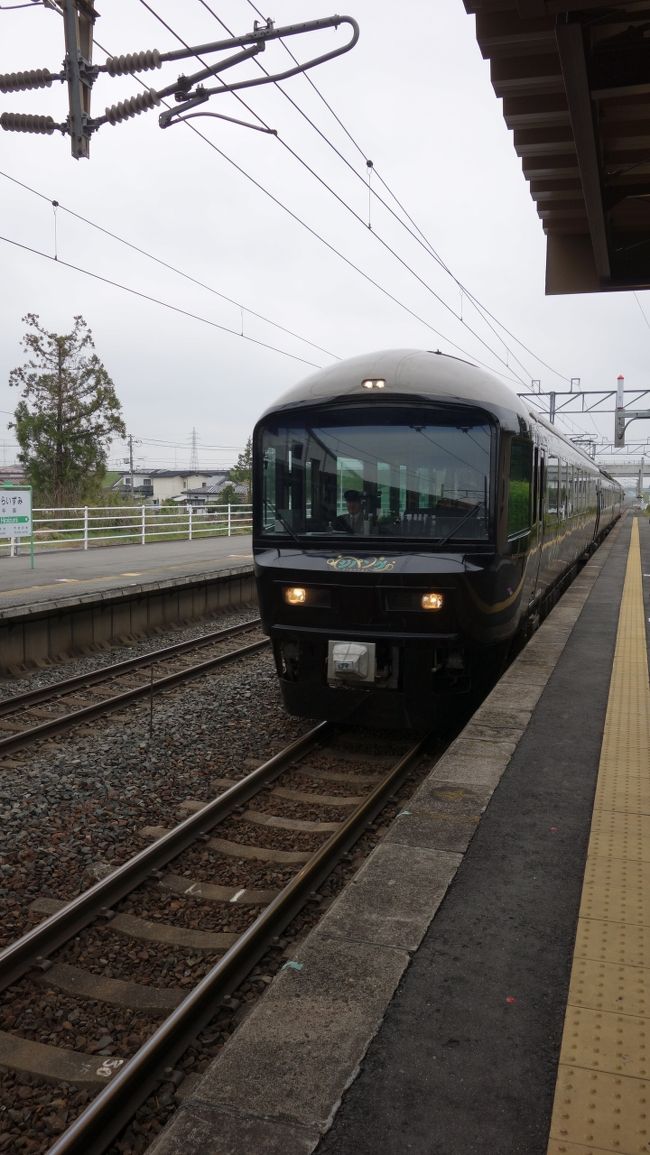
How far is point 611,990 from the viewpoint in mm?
2807

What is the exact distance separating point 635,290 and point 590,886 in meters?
5.43

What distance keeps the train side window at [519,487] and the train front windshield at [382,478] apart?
0.55 m

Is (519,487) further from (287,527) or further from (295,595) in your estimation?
(295,595)

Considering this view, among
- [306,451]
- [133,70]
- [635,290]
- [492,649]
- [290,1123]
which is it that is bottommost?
[290,1123]

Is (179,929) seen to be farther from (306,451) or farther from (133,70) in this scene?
(133,70)

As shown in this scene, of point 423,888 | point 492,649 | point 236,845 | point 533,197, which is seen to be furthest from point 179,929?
point 533,197

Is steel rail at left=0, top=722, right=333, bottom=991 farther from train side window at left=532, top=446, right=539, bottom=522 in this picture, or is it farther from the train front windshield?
train side window at left=532, top=446, right=539, bottom=522

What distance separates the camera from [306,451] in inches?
263

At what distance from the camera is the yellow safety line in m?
2.21

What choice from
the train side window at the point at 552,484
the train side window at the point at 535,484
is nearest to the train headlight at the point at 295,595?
the train side window at the point at 535,484

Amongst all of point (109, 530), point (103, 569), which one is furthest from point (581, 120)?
point (109, 530)

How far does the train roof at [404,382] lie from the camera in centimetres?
632

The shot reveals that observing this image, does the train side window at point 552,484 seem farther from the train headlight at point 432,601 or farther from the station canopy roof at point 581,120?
the train headlight at point 432,601

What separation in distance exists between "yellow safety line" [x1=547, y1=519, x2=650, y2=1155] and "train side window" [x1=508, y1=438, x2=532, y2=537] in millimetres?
2389
